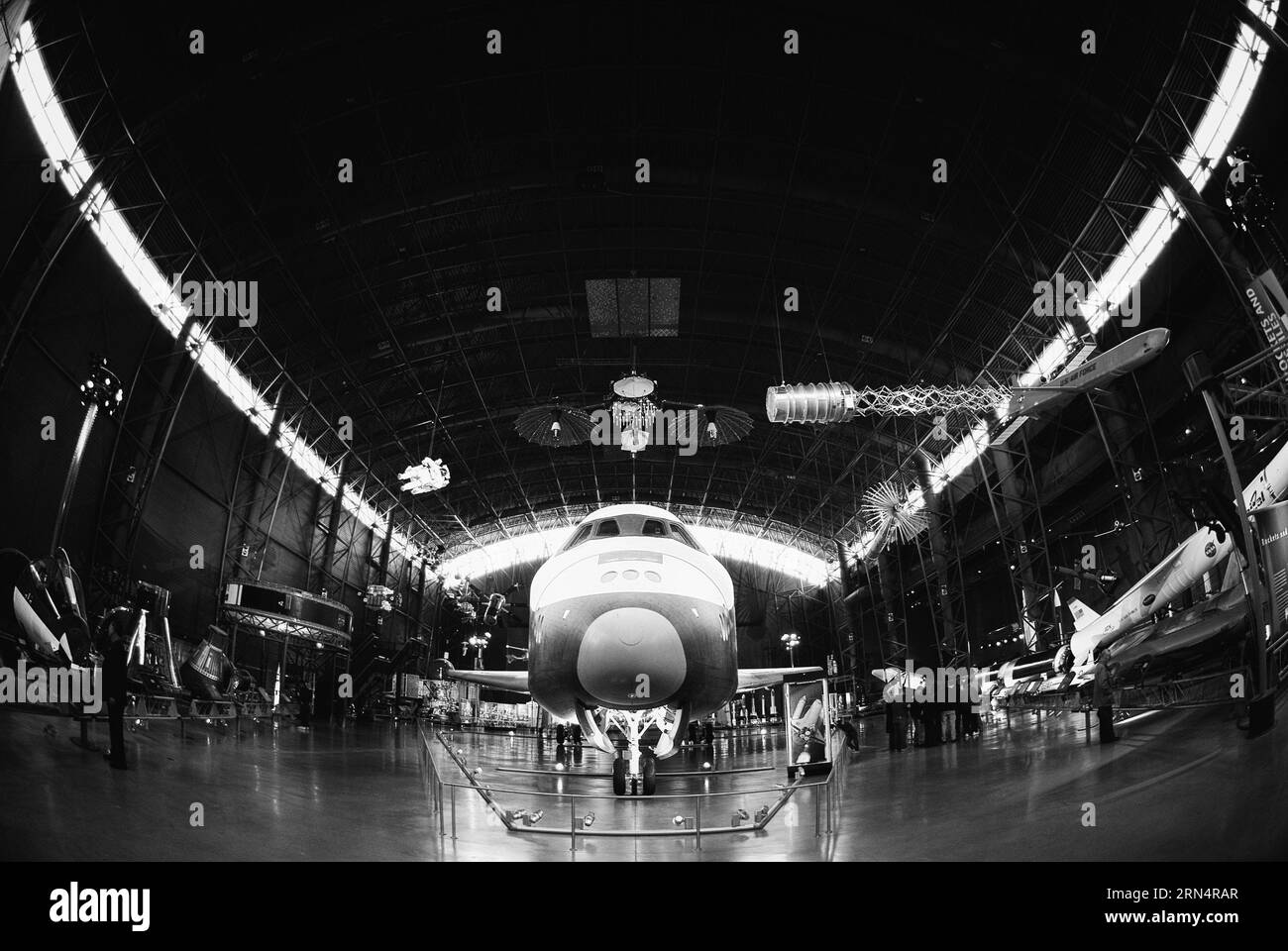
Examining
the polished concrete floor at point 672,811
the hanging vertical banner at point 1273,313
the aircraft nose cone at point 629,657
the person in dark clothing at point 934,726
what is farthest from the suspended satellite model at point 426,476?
the hanging vertical banner at point 1273,313

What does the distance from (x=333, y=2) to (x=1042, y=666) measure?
68.2 ft

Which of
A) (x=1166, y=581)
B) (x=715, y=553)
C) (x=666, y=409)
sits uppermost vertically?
(x=666, y=409)

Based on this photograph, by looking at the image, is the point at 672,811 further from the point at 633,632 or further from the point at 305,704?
the point at 305,704

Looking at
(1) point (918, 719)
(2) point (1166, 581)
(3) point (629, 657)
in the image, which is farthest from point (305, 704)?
(2) point (1166, 581)

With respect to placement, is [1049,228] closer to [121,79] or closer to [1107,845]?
[1107,845]

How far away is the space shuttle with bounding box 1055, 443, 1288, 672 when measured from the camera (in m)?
6.19

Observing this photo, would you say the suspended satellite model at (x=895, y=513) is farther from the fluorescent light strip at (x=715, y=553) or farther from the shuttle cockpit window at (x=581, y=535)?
the shuttle cockpit window at (x=581, y=535)

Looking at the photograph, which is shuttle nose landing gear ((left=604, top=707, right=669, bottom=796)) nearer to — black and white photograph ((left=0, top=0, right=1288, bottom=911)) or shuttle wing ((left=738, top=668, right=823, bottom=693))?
black and white photograph ((left=0, top=0, right=1288, bottom=911))

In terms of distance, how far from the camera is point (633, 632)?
6066mm

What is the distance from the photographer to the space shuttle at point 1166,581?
619 centimetres

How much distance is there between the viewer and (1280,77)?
5.63m

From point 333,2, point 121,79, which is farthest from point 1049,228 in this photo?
point 121,79

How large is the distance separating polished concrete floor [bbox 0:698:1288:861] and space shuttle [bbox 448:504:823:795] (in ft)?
3.16

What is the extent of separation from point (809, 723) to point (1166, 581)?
642 centimetres
